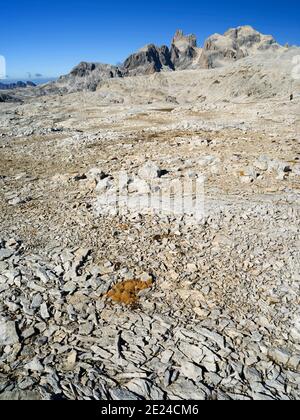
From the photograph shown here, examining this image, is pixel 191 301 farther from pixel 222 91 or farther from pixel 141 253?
pixel 222 91

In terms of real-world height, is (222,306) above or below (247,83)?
below

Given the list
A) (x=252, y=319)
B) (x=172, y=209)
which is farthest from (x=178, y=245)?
(x=252, y=319)

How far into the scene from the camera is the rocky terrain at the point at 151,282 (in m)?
5.87

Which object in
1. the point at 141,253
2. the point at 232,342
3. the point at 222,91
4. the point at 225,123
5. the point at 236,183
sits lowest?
the point at 232,342

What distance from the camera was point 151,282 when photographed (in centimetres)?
833

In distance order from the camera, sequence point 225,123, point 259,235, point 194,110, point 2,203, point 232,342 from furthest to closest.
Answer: point 194,110 < point 225,123 < point 2,203 < point 259,235 < point 232,342

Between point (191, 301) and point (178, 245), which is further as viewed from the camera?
point (178, 245)

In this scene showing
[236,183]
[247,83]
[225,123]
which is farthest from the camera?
[247,83]

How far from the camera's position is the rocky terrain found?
5.87 m

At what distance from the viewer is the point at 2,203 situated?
13.0 metres

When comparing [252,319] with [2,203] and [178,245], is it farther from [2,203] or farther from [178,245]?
[2,203]

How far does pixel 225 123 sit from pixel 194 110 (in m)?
10.1

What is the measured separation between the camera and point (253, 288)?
26.6ft

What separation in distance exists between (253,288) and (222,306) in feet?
3.34
